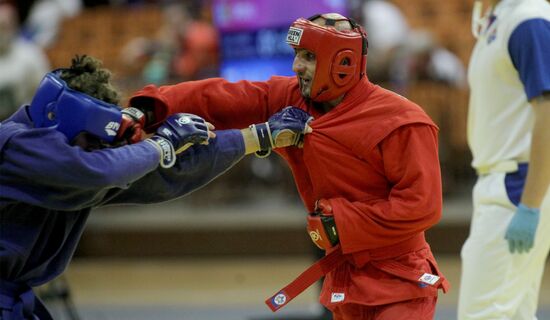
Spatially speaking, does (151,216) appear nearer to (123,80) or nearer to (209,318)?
(123,80)

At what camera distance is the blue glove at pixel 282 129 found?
348cm

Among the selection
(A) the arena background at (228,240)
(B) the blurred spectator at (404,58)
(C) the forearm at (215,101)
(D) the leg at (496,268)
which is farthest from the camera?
(B) the blurred spectator at (404,58)

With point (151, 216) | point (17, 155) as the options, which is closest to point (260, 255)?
point (151, 216)

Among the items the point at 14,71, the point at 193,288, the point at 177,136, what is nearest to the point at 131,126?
the point at 177,136

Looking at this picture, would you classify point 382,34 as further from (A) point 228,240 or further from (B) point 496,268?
(B) point 496,268

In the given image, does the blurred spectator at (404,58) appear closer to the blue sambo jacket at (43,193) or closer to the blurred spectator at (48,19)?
the blurred spectator at (48,19)

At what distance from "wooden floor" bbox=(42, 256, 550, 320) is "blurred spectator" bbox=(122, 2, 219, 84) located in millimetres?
1925

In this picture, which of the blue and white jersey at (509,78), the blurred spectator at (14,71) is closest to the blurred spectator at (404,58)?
the blurred spectator at (14,71)

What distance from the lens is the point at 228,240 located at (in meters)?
8.95

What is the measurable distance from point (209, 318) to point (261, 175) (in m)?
2.66

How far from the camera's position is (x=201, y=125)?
341 cm

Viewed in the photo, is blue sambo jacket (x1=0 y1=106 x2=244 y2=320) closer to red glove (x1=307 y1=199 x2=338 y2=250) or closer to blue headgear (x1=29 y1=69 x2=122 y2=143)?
blue headgear (x1=29 y1=69 x2=122 y2=143)

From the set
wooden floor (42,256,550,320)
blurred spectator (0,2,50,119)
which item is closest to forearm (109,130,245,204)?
wooden floor (42,256,550,320)

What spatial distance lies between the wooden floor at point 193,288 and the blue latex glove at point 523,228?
3002 millimetres
